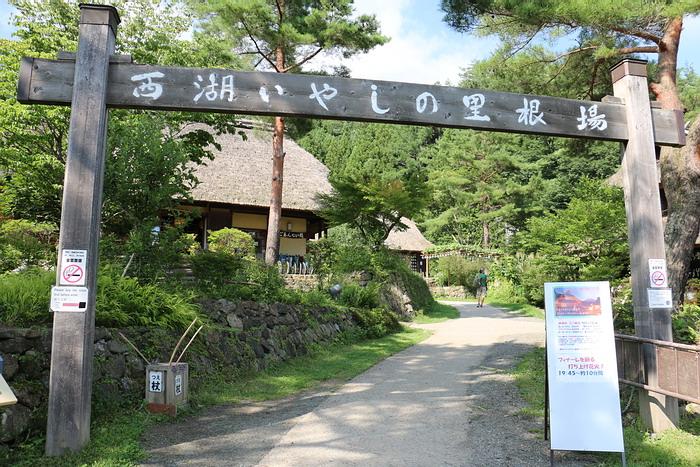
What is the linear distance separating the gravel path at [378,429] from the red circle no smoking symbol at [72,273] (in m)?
1.62

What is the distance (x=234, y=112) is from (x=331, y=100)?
3.21ft

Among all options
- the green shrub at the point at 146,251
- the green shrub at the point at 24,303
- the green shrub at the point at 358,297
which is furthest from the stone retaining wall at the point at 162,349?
the green shrub at the point at 358,297

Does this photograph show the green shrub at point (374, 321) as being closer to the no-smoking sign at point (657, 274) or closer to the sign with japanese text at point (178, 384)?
the sign with japanese text at point (178, 384)

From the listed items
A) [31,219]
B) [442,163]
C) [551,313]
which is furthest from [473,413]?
[442,163]

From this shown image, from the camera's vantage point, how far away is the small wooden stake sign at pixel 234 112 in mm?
4109

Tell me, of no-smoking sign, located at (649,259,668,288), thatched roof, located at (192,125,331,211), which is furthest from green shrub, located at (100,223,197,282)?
thatched roof, located at (192,125,331,211)

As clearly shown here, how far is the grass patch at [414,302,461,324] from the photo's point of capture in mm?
16136

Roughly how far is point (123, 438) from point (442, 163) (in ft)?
107

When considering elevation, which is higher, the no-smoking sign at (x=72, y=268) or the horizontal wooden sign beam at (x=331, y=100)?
the horizontal wooden sign beam at (x=331, y=100)

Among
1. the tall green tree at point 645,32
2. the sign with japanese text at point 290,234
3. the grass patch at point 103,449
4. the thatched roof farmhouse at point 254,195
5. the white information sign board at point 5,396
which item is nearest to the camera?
the white information sign board at point 5,396

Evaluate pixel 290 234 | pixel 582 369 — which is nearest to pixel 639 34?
pixel 582 369

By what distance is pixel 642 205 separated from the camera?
516 cm

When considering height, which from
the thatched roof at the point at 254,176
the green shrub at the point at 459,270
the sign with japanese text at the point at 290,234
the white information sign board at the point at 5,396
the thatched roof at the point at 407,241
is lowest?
the white information sign board at the point at 5,396

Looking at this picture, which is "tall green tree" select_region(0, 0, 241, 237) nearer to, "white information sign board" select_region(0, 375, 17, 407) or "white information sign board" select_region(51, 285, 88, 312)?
"white information sign board" select_region(51, 285, 88, 312)
